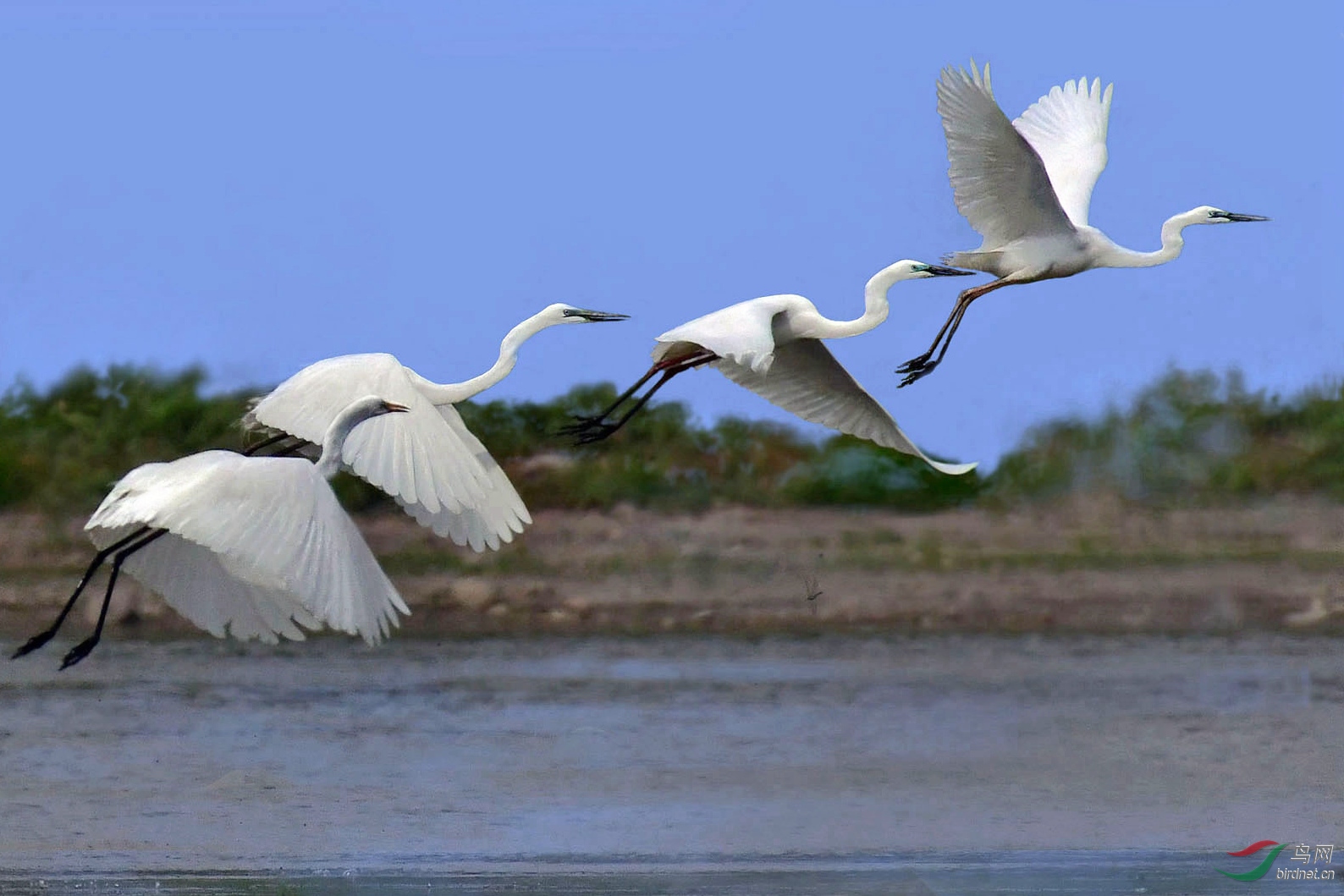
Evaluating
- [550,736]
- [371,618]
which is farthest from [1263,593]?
[371,618]

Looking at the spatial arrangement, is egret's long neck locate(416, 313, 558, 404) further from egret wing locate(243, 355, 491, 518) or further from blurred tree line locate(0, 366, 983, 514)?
blurred tree line locate(0, 366, 983, 514)

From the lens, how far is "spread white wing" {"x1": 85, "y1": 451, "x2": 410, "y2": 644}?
1070cm

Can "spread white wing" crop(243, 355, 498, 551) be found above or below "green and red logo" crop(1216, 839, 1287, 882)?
above

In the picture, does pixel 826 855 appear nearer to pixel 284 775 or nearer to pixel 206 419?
pixel 284 775

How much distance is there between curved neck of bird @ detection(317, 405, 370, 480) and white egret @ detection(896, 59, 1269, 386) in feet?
8.01

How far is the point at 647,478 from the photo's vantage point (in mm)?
19453

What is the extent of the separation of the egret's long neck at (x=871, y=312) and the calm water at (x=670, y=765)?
2679 millimetres

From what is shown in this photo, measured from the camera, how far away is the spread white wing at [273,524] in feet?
35.1

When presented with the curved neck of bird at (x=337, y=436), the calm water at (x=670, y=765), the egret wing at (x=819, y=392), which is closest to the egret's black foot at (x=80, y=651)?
the calm water at (x=670, y=765)

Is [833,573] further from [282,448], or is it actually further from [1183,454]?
[282,448]

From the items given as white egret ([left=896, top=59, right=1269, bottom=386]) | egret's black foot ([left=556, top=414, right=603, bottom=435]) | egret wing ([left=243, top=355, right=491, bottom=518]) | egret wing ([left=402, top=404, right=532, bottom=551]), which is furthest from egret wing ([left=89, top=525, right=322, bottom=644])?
white egret ([left=896, top=59, right=1269, bottom=386])

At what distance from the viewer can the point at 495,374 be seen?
12555 mm

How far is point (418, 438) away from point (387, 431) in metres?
0.16

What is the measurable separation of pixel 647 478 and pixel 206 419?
3.19 meters
